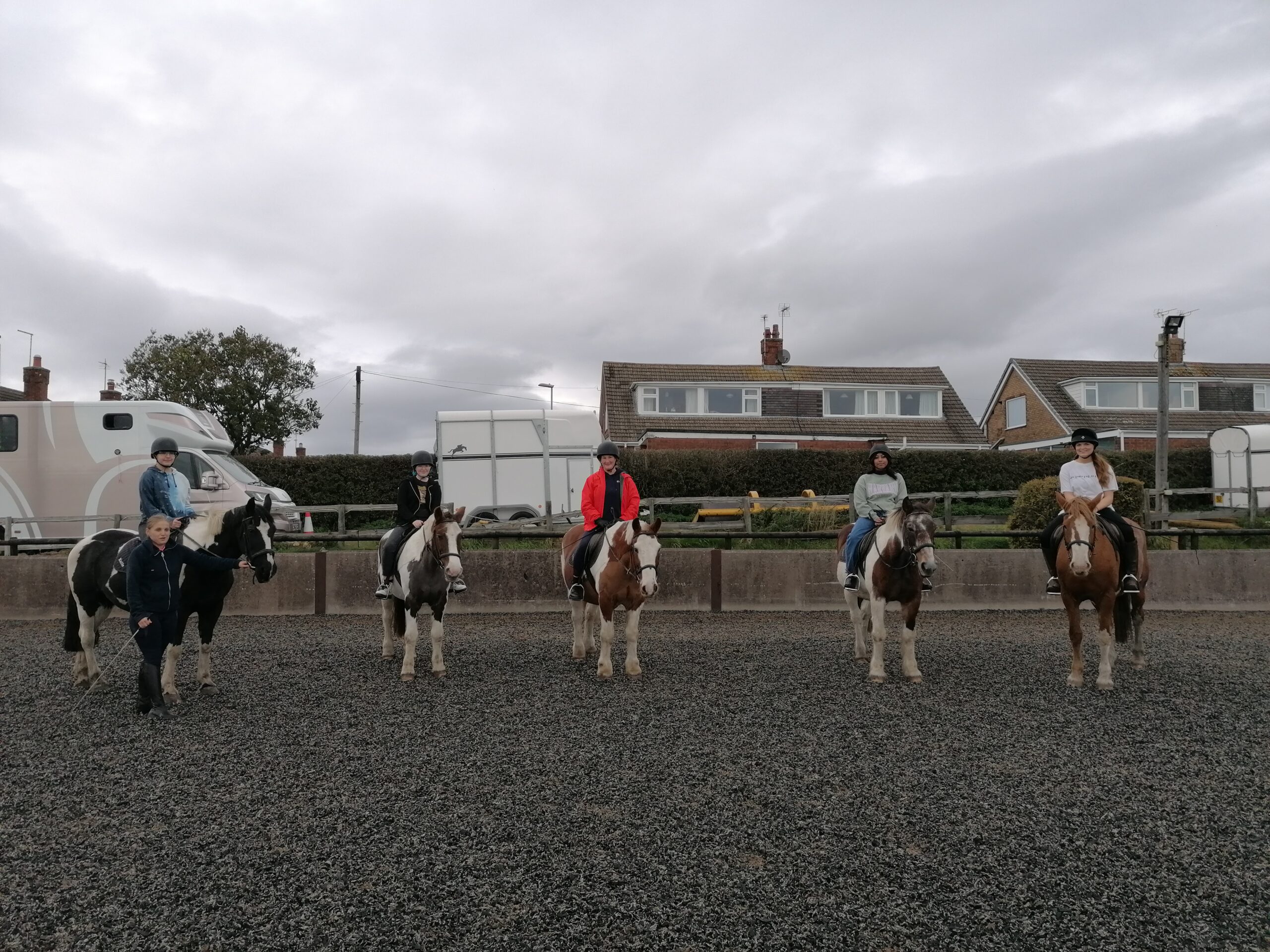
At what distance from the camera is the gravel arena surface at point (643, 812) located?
3.37 meters

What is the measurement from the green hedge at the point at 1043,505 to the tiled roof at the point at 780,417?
2089cm

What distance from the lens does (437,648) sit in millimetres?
8492

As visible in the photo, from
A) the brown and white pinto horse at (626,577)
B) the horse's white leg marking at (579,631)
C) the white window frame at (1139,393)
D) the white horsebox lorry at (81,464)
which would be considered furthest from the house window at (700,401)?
the brown and white pinto horse at (626,577)

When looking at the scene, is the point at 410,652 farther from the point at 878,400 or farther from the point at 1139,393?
the point at 1139,393

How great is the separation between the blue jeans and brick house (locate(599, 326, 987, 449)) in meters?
27.5

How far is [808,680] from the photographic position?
816 cm

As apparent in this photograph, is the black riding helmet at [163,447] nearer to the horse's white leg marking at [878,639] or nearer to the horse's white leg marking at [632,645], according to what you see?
the horse's white leg marking at [632,645]

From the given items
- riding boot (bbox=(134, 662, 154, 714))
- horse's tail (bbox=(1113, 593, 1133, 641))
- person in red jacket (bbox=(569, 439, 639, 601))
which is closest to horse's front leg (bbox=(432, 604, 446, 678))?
person in red jacket (bbox=(569, 439, 639, 601))

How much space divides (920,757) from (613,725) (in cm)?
227

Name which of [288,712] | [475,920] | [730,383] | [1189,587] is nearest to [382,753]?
[288,712]

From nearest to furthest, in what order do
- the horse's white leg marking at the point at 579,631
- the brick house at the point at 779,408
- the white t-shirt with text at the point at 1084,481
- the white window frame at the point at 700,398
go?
the white t-shirt with text at the point at 1084,481 → the horse's white leg marking at the point at 579,631 → the brick house at the point at 779,408 → the white window frame at the point at 700,398

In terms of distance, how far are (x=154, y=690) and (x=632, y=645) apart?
430 centimetres

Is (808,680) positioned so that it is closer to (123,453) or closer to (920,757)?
(920,757)

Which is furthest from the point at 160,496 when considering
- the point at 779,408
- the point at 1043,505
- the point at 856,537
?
the point at 779,408
